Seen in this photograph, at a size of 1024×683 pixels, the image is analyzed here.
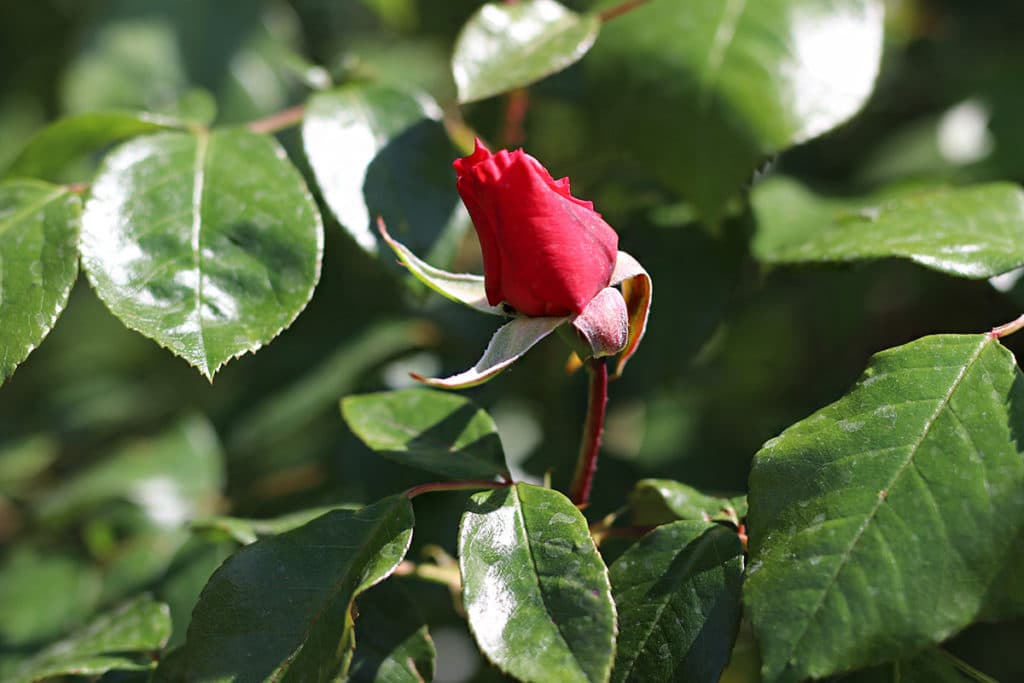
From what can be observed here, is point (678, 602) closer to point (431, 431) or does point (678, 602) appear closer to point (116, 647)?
point (431, 431)

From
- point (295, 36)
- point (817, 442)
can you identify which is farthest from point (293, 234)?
point (295, 36)

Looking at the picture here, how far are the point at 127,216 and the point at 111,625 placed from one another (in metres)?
0.42

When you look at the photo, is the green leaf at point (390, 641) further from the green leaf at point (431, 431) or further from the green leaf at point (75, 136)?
the green leaf at point (75, 136)

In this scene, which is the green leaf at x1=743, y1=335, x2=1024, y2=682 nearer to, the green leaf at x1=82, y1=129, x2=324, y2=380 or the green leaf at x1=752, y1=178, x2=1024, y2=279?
the green leaf at x1=752, y1=178, x2=1024, y2=279

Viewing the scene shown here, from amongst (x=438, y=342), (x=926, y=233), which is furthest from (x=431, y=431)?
(x=438, y=342)

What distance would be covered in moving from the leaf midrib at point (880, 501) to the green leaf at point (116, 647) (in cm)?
56

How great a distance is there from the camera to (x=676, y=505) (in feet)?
2.71

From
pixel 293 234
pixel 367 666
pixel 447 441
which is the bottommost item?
pixel 367 666

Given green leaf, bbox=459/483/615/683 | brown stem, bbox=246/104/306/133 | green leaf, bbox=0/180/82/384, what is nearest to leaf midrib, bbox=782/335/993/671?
green leaf, bbox=459/483/615/683

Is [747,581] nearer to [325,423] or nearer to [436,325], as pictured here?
[436,325]

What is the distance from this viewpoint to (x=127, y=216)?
0.87m

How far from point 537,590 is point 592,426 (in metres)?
0.18

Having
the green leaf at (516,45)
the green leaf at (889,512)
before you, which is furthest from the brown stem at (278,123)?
the green leaf at (889,512)

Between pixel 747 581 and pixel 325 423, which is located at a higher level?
pixel 747 581
